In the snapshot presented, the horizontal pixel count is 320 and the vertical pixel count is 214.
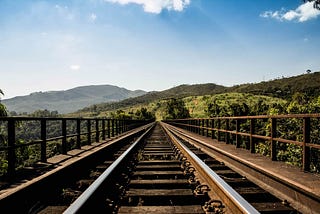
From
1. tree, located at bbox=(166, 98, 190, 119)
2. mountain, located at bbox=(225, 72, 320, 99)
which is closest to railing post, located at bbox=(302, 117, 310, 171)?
tree, located at bbox=(166, 98, 190, 119)

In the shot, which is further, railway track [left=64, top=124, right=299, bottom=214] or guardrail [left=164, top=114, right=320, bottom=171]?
guardrail [left=164, top=114, right=320, bottom=171]

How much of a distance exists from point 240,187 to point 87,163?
3.51m

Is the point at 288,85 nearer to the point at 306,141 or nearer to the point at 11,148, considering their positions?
the point at 306,141

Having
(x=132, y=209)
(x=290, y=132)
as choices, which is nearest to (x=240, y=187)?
(x=132, y=209)

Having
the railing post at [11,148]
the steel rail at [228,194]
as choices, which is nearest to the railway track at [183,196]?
the steel rail at [228,194]

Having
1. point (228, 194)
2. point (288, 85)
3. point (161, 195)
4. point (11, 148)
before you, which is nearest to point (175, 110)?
point (288, 85)

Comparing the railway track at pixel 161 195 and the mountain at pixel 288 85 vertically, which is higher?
the mountain at pixel 288 85

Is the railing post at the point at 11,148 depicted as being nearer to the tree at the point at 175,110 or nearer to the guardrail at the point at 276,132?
the guardrail at the point at 276,132

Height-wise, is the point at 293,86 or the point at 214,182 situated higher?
the point at 293,86

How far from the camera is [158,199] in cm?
455

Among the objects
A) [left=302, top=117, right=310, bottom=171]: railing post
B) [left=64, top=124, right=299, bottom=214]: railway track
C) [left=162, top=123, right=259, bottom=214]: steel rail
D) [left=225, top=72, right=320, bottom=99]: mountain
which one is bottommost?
[left=64, top=124, right=299, bottom=214]: railway track

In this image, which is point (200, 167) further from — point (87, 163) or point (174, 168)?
point (87, 163)

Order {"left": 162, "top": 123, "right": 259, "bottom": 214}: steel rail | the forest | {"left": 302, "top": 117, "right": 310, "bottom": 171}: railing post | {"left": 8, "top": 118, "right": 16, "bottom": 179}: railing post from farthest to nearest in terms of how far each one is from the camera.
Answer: the forest, {"left": 8, "top": 118, "right": 16, "bottom": 179}: railing post, {"left": 302, "top": 117, "right": 310, "bottom": 171}: railing post, {"left": 162, "top": 123, "right": 259, "bottom": 214}: steel rail

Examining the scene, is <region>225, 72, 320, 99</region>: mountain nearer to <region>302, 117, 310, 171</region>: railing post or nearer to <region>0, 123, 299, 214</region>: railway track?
<region>302, 117, 310, 171</region>: railing post
